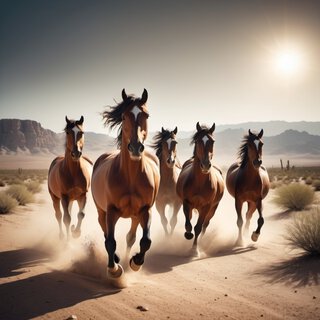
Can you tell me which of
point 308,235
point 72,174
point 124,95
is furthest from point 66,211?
point 308,235

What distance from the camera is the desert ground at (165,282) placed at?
4051 mm

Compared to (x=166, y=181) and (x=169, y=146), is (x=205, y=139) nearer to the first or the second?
(x=169, y=146)

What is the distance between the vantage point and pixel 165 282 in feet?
17.7

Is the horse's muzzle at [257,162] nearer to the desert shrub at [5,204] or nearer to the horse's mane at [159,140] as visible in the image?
the horse's mane at [159,140]

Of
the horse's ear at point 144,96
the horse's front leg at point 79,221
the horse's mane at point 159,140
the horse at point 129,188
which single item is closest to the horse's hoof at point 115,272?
the horse at point 129,188

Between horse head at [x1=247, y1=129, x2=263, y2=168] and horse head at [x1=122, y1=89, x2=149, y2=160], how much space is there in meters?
4.35

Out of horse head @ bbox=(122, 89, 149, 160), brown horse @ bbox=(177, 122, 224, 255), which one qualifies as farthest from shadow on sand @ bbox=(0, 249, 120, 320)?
brown horse @ bbox=(177, 122, 224, 255)

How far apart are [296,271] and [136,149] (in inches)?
154

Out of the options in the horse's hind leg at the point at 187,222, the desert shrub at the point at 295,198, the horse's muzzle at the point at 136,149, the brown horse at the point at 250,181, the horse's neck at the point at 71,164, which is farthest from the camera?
the desert shrub at the point at 295,198

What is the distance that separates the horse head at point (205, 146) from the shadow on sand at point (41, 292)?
11.1 feet

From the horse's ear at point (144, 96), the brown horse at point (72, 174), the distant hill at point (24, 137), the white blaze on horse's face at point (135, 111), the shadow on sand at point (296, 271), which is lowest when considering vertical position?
the shadow on sand at point (296, 271)

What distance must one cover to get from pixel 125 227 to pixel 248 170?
4.62 meters

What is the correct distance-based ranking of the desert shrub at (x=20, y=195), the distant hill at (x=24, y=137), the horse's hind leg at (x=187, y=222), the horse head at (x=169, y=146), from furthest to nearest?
the distant hill at (x=24, y=137), the desert shrub at (x=20, y=195), the horse head at (x=169, y=146), the horse's hind leg at (x=187, y=222)

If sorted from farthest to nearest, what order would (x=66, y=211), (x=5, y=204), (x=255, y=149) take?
(x=5, y=204)
(x=255, y=149)
(x=66, y=211)
